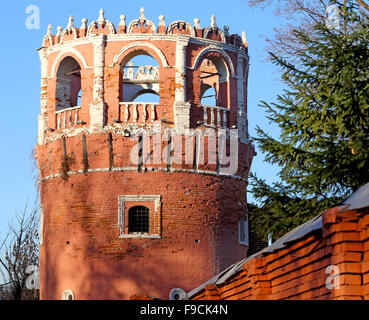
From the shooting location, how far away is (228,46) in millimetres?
26031

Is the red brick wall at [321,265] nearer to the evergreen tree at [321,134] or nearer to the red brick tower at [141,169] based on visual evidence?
the evergreen tree at [321,134]

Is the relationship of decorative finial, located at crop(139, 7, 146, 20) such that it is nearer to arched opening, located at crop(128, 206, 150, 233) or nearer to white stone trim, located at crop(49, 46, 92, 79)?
white stone trim, located at crop(49, 46, 92, 79)

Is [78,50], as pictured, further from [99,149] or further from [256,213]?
[256,213]

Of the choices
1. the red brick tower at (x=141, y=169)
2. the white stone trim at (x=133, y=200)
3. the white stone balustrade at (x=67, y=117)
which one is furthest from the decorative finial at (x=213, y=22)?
the white stone trim at (x=133, y=200)

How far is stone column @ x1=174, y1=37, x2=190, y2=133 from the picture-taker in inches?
963

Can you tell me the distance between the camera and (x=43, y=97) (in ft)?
87.2

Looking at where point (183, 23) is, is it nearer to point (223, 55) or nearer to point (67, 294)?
point (223, 55)

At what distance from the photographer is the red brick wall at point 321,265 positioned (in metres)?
8.22

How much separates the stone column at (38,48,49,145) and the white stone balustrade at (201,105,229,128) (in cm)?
560

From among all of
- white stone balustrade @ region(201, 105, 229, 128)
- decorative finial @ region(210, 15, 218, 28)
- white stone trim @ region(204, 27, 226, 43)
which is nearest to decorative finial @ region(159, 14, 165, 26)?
white stone trim @ region(204, 27, 226, 43)

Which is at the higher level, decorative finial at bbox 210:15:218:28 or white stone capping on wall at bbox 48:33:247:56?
decorative finial at bbox 210:15:218:28

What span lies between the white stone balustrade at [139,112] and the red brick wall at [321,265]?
1288 cm
